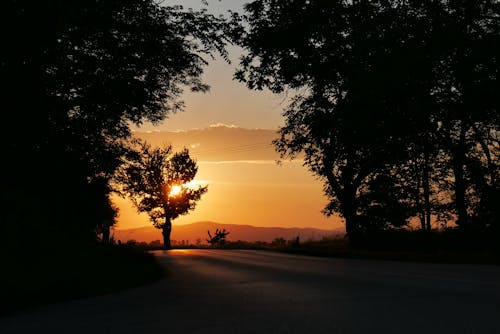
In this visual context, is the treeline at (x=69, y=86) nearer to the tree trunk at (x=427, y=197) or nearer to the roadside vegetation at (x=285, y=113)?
the roadside vegetation at (x=285, y=113)

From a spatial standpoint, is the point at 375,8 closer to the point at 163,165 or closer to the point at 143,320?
the point at 143,320

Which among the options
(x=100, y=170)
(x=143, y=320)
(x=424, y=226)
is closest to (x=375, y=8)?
(x=424, y=226)

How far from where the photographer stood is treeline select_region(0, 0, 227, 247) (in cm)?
1541

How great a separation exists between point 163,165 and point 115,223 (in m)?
9.97

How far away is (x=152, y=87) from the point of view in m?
19.0

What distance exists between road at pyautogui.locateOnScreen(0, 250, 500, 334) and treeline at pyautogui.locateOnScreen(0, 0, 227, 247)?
18.5 ft

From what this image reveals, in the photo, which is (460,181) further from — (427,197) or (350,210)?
(350,210)

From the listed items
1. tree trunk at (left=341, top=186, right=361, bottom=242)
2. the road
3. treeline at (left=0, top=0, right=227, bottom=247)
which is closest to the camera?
the road

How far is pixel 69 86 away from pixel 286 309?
35.5 ft

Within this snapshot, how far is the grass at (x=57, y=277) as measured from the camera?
10.3m

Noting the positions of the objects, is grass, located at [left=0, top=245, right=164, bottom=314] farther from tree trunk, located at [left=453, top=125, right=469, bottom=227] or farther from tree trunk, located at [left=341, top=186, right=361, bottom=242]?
tree trunk, located at [left=341, top=186, right=361, bottom=242]

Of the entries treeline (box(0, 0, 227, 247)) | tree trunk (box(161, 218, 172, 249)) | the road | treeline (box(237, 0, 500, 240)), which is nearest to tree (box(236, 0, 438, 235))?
treeline (box(237, 0, 500, 240))

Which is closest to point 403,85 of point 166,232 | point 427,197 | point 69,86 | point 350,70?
point 350,70

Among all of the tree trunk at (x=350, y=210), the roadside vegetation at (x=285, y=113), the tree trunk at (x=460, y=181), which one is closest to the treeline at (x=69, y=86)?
the roadside vegetation at (x=285, y=113)
